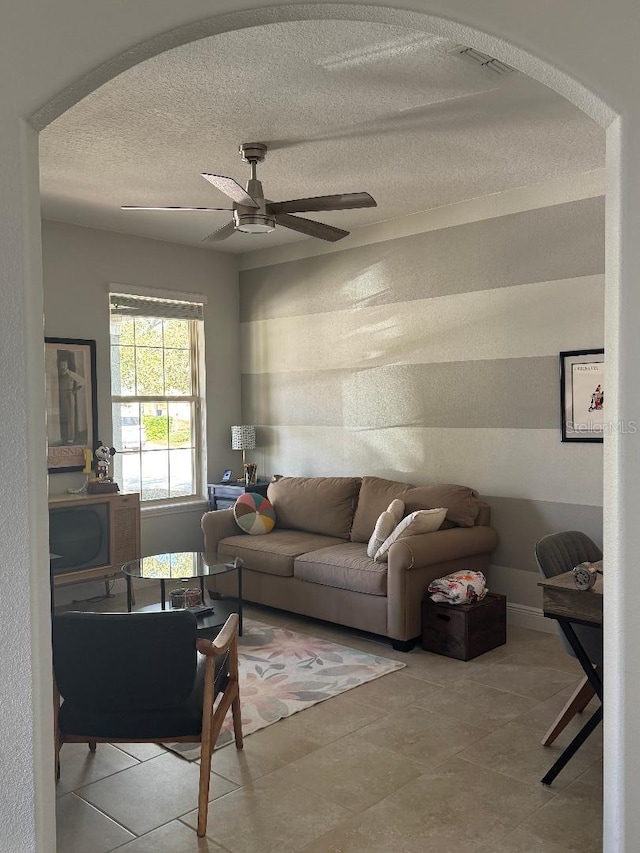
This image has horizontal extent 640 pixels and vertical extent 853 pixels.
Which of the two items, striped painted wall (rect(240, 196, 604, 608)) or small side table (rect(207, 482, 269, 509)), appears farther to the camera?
small side table (rect(207, 482, 269, 509))

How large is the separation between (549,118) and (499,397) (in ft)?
6.44

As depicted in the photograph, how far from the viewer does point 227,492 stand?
21.1 ft

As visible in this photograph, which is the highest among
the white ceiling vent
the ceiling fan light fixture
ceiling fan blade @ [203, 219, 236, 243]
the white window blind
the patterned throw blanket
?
the white ceiling vent

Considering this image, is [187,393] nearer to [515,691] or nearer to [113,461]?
[113,461]

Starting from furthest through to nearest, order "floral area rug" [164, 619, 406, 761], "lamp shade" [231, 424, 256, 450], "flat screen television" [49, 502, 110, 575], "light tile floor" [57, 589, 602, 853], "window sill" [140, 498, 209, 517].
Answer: "lamp shade" [231, 424, 256, 450]
"window sill" [140, 498, 209, 517]
"flat screen television" [49, 502, 110, 575]
"floral area rug" [164, 619, 406, 761]
"light tile floor" [57, 589, 602, 853]

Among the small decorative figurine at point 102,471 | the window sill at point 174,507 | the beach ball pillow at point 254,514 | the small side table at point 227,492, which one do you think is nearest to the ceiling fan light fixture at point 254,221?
the beach ball pillow at point 254,514

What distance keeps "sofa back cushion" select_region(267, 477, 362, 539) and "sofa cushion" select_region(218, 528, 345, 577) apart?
10 cm

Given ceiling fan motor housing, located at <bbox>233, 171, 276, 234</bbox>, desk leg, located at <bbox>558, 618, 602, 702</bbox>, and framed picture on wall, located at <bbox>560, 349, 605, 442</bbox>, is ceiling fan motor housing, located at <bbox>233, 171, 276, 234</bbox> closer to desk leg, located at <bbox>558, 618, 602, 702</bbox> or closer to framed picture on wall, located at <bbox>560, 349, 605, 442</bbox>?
framed picture on wall, located at <bbox>560, 349, 605, 442</bbox>

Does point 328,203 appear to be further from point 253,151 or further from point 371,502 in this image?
point 371,502

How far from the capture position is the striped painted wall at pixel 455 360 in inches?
187

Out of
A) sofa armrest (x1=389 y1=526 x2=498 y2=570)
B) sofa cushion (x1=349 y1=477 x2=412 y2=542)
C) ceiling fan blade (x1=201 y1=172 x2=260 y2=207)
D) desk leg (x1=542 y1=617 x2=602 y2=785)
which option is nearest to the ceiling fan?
ceiling fan blade (x1=201 y1=172 x2=260 y2=207)

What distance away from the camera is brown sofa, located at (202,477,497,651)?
177 inches

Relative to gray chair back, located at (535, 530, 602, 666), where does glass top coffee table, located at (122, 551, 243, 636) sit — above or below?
below

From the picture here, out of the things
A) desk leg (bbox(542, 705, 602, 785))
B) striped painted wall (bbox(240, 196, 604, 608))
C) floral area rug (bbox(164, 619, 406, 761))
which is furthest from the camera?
striped painted wall (bbox(240, 196, 604, 608))
